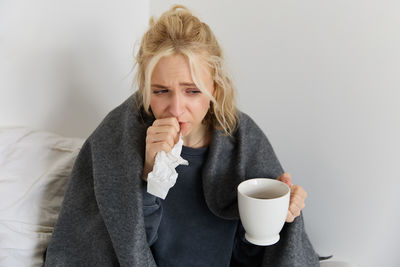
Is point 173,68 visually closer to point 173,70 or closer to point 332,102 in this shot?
point 173,70

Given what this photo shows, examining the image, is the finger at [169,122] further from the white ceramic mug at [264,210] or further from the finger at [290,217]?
the finger at [290,217]

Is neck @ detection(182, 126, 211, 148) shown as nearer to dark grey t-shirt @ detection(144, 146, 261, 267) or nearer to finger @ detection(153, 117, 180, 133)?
dark grey t-shirt @ detection(144, 146, 261, 267)

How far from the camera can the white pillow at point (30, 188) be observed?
0.98m

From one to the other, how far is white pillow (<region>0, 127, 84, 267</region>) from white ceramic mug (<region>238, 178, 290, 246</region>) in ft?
1.82

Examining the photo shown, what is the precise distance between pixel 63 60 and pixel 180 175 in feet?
1.81

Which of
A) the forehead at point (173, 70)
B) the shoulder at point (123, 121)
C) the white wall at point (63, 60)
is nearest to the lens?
the forehead at point (173, 70)

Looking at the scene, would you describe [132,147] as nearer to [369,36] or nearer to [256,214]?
[256,214]

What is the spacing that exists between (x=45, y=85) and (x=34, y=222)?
0.43 meters

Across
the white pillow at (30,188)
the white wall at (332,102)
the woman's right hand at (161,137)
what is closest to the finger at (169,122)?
the woman's right hand at (161,137)

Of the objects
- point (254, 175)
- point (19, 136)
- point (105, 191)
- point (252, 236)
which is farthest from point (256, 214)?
point (19, 136)

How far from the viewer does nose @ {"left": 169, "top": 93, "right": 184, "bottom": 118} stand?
34.9 inches

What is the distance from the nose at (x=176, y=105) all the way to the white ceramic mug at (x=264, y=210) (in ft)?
0.72

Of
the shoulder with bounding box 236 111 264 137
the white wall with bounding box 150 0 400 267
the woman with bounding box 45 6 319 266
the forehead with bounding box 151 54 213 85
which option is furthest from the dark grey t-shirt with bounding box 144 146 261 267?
the white wall with bounding box 150 0 400 267

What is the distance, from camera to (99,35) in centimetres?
135
